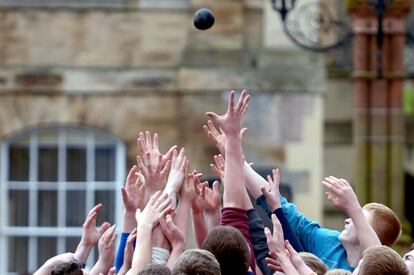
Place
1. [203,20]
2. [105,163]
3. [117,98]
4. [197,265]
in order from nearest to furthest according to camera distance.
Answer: [197,265]
[203,20]
[117,98]
[105,163]

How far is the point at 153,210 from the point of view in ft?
24.3

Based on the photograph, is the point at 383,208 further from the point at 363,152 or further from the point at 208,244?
the point at 363,152

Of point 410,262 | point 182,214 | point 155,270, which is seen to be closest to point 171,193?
point 182,214

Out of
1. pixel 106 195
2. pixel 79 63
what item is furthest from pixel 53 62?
pixel 106 195

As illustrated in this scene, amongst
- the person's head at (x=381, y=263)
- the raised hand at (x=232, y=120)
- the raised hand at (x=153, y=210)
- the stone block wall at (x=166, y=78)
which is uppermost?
the stone block wall at (x=166, y=78)

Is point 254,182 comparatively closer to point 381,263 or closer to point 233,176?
point 233,176

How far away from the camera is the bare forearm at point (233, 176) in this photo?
25.3ft

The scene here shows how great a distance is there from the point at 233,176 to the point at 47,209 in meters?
10.5

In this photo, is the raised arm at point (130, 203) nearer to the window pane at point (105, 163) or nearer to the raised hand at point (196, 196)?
the raised hand at point (196, 196)

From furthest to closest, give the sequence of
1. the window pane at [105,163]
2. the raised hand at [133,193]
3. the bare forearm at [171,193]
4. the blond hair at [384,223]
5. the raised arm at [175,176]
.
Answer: the window pane at [105,163]
the raised hand at [133,193]
the blond hair at [384,223]
the raised arm at [175,176]
the bare forearm at [171,193]

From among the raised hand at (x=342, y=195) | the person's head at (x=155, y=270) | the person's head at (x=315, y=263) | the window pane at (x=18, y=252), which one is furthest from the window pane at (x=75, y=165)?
the person's head at (x=155, y=270)

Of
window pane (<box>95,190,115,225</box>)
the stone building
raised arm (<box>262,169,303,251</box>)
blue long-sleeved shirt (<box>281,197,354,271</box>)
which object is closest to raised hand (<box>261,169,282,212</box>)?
raised arm (<box>262,169,303,251</box>)

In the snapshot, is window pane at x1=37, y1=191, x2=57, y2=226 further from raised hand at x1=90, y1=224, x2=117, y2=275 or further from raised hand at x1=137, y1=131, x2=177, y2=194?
raised hand at x1=137, y1=131, x2=177, y2=194

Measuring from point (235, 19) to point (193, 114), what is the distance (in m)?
1.04
